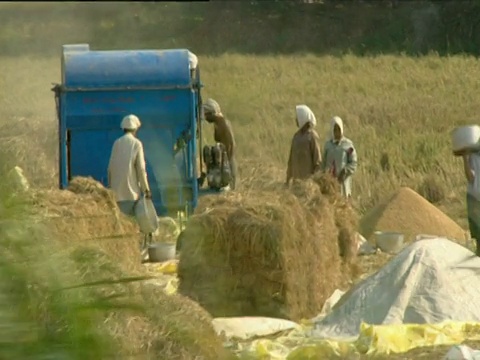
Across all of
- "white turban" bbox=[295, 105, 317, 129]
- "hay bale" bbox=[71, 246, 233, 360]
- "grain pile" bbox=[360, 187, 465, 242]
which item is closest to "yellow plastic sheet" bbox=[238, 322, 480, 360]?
"hay bale" bbox=[71, 246, 233, 360]

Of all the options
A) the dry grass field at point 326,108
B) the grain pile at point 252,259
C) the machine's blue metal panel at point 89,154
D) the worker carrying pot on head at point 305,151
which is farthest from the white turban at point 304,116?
the grain pile at point 252,259

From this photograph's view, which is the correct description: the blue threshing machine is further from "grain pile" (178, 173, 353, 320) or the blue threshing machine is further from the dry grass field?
"grain pile" (178, 173, 353, 320)

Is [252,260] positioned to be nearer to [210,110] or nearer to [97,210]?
[97,210]

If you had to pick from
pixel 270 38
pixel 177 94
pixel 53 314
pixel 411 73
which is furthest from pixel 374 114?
pixel 53 314

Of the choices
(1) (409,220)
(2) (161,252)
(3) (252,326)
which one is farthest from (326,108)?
(3) (252,326)

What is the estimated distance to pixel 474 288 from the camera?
9188mm

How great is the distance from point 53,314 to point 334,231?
9193mm

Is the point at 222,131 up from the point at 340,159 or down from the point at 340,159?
up

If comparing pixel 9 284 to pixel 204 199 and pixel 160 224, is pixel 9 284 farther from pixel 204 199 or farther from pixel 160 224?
pixel 160 224

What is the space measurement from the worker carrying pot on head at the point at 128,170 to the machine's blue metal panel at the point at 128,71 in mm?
2110

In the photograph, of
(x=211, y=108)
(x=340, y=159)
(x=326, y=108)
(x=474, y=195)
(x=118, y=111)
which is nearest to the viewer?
(x=474, y=195)

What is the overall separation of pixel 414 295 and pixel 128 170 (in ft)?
13.9

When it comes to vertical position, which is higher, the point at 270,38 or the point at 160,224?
the point at 270,38

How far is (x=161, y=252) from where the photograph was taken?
12406 mm
